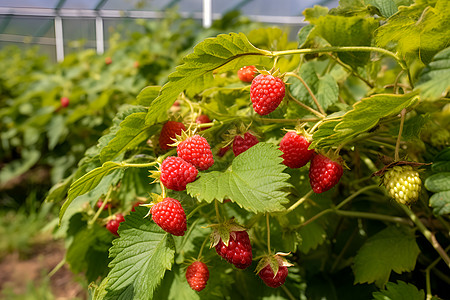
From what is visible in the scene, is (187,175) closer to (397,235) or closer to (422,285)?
(397,235)

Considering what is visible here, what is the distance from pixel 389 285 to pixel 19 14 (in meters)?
11.1

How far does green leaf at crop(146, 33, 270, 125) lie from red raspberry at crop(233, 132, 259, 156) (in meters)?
0.11

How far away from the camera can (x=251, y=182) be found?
20.3 inches

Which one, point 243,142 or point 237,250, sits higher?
point 243,142

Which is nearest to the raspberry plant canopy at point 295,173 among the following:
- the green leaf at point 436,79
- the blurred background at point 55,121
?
the green leaf at point 436,79

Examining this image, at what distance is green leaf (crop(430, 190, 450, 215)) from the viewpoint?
49 cm

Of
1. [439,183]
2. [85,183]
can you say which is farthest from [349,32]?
[85,183]

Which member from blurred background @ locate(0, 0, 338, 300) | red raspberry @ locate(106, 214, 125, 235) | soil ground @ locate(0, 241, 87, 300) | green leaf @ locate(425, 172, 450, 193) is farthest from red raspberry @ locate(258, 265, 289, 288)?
soil ground @ locate(0, 241, 87, 300)

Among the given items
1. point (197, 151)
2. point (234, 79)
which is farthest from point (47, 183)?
point (197, 151)

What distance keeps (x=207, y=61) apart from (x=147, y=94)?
0.19 m

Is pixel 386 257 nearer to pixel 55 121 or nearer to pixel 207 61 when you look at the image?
pixel 207 61

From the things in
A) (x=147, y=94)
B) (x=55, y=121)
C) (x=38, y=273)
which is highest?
(x=147, y=94)

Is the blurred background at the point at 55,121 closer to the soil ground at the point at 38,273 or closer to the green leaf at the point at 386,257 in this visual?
the soil ground at the point at 38,273

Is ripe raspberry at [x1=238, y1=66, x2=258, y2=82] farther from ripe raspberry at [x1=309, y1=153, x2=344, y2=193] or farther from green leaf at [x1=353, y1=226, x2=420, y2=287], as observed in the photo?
green leaf at [x1=353, y1=226, x2=420, y2=287]
